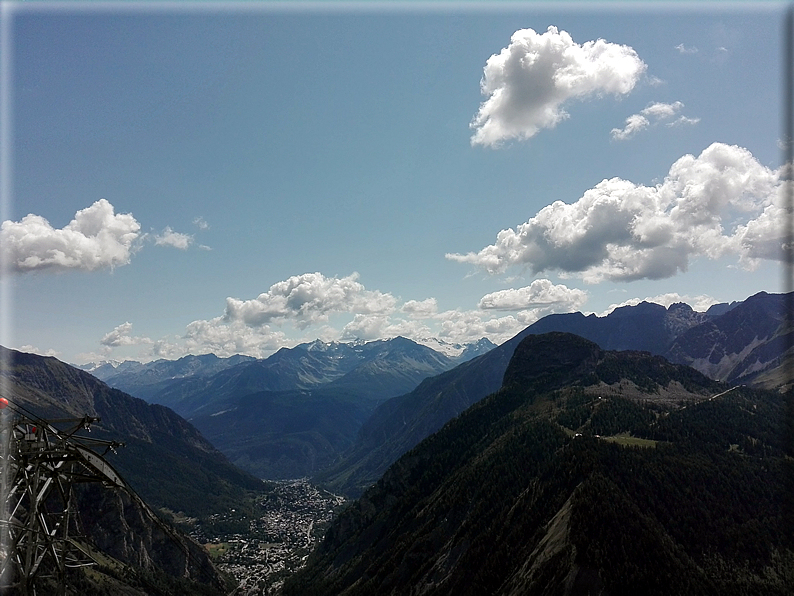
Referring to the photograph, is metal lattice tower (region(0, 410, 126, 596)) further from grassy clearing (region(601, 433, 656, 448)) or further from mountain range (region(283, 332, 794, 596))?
grassy clearing (region(601, 433, 656, 448))

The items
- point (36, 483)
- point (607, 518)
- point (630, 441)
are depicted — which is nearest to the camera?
point (36, 483)

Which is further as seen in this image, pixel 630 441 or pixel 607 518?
pixel 630 441

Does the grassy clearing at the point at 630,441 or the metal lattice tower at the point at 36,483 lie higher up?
the metal lattice tower at the point at 36,483

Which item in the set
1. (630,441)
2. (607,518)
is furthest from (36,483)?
(630,441)

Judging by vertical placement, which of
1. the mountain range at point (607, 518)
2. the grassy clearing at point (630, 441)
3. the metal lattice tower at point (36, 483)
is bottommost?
the mountain range at point (607, 518)

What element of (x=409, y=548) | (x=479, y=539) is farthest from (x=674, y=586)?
(x=409, y=548)

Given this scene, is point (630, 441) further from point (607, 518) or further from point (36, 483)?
point (36, 483)

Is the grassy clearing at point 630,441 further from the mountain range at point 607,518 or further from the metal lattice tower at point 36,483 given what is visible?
the metal lattice tower at point 36,483

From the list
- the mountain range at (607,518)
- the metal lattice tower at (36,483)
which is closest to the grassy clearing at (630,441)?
the mountain range at (607,518)

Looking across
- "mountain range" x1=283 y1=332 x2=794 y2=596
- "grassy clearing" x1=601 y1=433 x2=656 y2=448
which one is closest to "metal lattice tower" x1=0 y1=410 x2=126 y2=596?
"mountain range" x1=283 y1=332 x2=794 y2=596
